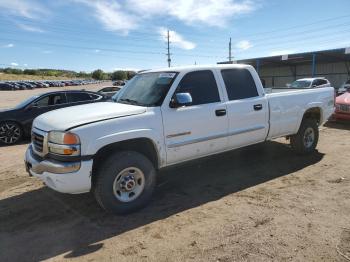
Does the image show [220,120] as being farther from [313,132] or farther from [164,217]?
[313,132]

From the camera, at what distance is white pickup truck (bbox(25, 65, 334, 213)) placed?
408 centimetres

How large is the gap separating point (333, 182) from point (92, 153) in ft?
12.4

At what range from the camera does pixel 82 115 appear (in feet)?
14.5

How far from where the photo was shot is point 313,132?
7.14 meters

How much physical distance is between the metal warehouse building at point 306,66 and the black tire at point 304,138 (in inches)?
936

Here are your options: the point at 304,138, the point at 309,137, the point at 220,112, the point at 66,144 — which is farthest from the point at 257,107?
the point at 66,144

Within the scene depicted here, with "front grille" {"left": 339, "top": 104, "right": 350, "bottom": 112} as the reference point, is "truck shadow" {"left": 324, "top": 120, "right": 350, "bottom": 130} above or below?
below

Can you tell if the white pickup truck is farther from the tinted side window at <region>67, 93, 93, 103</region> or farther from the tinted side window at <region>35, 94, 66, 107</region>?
the tinted side window at <region>67, 93, 93, 103</region>

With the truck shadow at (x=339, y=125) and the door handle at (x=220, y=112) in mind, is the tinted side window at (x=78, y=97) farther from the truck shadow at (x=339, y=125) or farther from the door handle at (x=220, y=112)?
the truck shadow at (x=339, y=125)

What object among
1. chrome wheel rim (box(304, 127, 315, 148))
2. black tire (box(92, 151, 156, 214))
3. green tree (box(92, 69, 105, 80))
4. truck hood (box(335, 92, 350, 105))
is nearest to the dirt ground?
black tire (box(92, 151, 156, 214))

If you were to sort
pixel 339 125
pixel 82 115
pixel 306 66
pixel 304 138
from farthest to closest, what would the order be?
pixel 306 66
pixel 339 125
pixel 304 138
pixel 82 115

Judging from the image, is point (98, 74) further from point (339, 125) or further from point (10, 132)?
point (339, 125)

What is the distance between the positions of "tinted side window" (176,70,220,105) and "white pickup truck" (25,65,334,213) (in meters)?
0.01

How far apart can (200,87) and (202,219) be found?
6.50 feet
